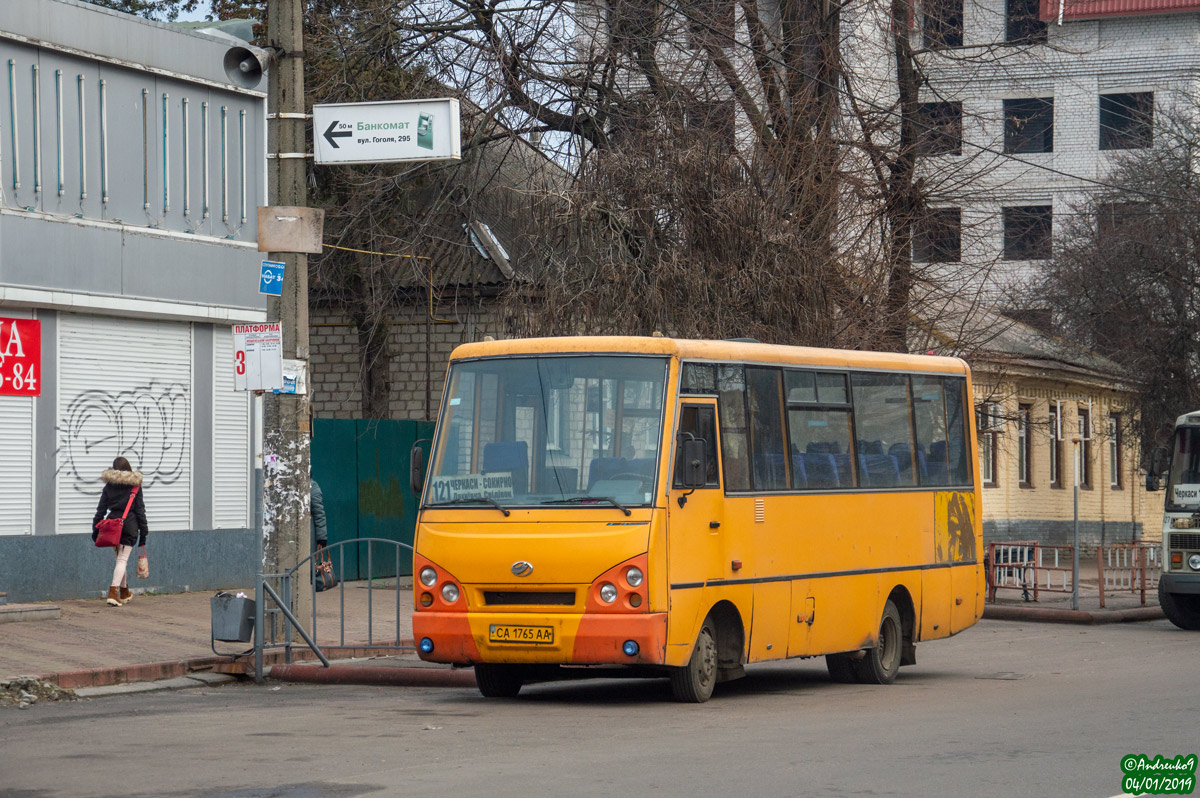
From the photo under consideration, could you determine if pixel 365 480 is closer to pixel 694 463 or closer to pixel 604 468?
pixel 604 468

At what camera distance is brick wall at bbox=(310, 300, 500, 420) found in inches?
1142

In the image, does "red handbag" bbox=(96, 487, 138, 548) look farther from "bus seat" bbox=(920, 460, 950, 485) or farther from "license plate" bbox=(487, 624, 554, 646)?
"bus seat" bbox=(920, 460, 950, 485)

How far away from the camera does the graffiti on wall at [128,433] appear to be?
20062mm

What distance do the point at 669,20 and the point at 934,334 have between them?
230 inches

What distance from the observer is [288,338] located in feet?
50.5

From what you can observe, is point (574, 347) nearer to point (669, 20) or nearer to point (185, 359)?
point (185, 359)

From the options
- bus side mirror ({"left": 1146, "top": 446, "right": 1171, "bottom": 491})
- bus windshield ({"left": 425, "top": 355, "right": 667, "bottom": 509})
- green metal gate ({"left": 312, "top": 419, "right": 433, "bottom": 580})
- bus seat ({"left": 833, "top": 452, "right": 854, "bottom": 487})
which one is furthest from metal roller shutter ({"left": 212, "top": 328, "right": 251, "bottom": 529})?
bus side mirror ({"left": 1146, "top": 446, "right": 1171, "bottom": 491})

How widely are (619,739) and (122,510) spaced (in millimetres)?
10268

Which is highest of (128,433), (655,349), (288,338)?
(288,338)

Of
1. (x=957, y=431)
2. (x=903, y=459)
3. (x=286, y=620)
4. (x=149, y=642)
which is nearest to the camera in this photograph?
(x=903, y=459)

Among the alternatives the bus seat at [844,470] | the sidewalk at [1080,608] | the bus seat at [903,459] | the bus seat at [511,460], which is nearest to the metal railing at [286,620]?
the bus seat at [511,460]

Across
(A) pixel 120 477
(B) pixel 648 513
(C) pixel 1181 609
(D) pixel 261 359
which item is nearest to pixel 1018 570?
(C) pixel 1181 609

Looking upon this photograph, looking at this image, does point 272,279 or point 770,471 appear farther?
point 272,279

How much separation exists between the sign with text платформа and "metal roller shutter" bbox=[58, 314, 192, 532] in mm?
6254
